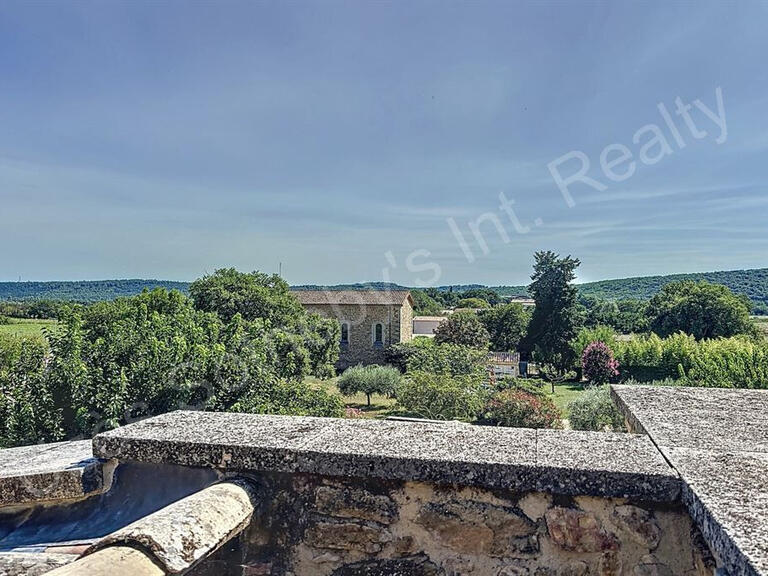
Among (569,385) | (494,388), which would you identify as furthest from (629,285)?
(494,388)

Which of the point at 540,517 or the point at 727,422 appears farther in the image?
the point at 727,422

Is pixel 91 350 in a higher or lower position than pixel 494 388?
higher

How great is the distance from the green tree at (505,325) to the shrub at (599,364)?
964 centimetres

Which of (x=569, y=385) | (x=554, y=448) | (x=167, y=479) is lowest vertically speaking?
(x=569, y=385)

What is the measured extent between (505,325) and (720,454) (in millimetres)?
35104

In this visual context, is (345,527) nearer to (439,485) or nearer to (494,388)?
(439,485)

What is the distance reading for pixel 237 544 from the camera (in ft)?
5.56

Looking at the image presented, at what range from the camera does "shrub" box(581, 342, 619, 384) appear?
928 inches

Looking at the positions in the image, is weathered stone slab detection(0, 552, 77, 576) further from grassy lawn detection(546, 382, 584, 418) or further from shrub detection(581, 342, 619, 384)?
shrub detection(581, 342, 619, 384)

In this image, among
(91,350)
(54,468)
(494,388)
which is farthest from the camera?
(494,388)

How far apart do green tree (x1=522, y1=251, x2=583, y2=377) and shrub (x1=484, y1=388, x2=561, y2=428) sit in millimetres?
16321

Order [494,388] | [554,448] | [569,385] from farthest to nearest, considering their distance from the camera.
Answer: [569,385] → [494,388] → [554,448]

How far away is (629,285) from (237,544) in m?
98.1

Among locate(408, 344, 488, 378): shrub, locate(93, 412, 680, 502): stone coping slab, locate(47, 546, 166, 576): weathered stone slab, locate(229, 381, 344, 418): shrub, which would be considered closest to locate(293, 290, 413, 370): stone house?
locate(408, 344, 488, 378): shrub
